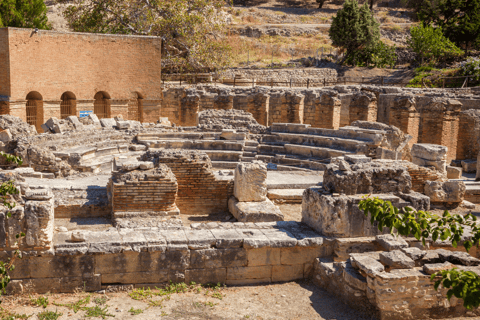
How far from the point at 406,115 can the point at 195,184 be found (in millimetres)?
10886

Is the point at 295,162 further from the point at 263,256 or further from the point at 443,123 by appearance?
the point at 263,256

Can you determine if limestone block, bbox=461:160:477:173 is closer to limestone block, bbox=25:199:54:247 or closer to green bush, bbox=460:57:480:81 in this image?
green bush, bbox=460:57:480:81

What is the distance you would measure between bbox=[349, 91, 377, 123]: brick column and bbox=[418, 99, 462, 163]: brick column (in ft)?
7.03

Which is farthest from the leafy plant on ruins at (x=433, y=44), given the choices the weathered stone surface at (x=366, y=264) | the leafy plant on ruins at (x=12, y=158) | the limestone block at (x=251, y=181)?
the leafy plant on ruins at (x=12, y=158)

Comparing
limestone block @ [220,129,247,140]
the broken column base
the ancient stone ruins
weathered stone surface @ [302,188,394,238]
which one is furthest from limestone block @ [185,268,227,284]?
limestone block @ [220,129,247,140]

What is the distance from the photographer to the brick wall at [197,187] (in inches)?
417

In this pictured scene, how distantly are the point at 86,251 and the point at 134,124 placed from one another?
1085cm

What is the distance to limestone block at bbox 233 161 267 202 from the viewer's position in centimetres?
1003

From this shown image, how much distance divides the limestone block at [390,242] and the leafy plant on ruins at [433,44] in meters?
27.2

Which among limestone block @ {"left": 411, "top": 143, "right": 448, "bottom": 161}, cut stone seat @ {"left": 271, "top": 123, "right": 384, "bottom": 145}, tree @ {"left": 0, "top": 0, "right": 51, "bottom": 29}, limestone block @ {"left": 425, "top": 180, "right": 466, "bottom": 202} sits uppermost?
tree @ {"left": 0, "top": 0, "right": 51, "bottom": 29}

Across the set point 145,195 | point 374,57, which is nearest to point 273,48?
point 374,57

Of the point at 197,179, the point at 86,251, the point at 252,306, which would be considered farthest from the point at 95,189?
the point at 252,306

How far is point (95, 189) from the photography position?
10.3 m

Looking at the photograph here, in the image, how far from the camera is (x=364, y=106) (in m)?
19.5
